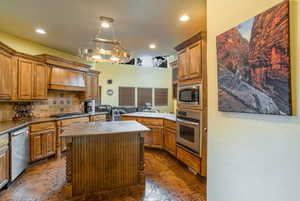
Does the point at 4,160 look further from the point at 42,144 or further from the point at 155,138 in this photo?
the point at 155,138

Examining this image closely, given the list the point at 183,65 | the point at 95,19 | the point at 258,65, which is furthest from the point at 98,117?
the point at 258,65

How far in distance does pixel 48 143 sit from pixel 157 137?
2477 millimetres

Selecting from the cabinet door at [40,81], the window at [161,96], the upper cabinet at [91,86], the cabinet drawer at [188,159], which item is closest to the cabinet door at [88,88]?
the upper cabinet at [91,86]

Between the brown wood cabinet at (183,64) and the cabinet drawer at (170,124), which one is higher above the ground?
the brown wood cabinet at (183,64)

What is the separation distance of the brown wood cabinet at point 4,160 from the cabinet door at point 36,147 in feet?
2.65

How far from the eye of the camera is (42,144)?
3.46 m

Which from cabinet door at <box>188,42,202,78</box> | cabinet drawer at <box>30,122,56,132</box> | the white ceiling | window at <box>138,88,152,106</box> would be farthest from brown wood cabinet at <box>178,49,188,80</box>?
window at <box>138,88,152,106</box>

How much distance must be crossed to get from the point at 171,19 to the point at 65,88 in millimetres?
3164

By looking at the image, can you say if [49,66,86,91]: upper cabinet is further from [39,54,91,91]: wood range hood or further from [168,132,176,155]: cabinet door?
[168,132,176,155]: cabinet door

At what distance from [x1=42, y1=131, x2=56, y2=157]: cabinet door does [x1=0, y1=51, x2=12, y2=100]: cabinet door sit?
1019 millimetres

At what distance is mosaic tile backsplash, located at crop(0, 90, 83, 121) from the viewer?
3.51 meters

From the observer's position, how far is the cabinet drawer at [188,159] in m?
2.81

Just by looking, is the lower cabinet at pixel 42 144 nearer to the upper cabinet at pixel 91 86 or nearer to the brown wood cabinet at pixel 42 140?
the brown wood cabinet at pixel 42 140

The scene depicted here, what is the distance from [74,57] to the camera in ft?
17.1
